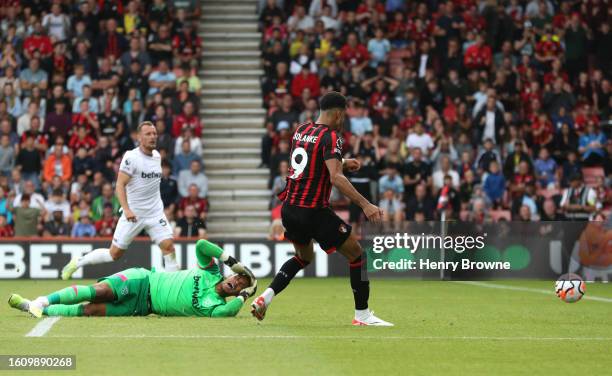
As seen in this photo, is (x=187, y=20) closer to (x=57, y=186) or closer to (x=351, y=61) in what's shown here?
(x=351, y=61)

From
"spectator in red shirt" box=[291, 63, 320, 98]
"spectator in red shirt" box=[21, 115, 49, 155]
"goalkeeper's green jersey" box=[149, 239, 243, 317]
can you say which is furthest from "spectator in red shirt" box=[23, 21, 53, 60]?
"goalkeeper's green jersey" box=[149, 239, 243, 317]

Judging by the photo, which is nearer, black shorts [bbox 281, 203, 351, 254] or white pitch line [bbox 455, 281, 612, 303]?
black shorts [bbox 281, 203, 351, 254]

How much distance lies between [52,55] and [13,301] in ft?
52.8

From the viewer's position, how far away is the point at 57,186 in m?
24.5

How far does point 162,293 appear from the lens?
40.9ft

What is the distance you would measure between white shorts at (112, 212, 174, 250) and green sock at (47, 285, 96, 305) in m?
4.09

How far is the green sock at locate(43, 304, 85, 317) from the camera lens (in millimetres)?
12242

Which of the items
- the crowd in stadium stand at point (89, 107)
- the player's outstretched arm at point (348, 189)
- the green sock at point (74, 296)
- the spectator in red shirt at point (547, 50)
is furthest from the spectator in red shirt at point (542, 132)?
the green sock at point (74, 296)

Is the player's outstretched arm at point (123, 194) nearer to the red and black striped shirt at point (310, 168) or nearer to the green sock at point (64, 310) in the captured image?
the green sock at point (64, 310)

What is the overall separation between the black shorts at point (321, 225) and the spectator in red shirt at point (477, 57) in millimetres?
16468

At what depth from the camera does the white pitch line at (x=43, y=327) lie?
10.8m

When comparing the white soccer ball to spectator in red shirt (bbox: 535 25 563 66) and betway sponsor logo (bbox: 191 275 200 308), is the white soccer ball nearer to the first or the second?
betway sponsor logo (bbox: 191 275 200 308)

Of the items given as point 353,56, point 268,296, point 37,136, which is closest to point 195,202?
point 37,136

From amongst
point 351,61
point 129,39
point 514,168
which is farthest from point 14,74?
point 514,168
